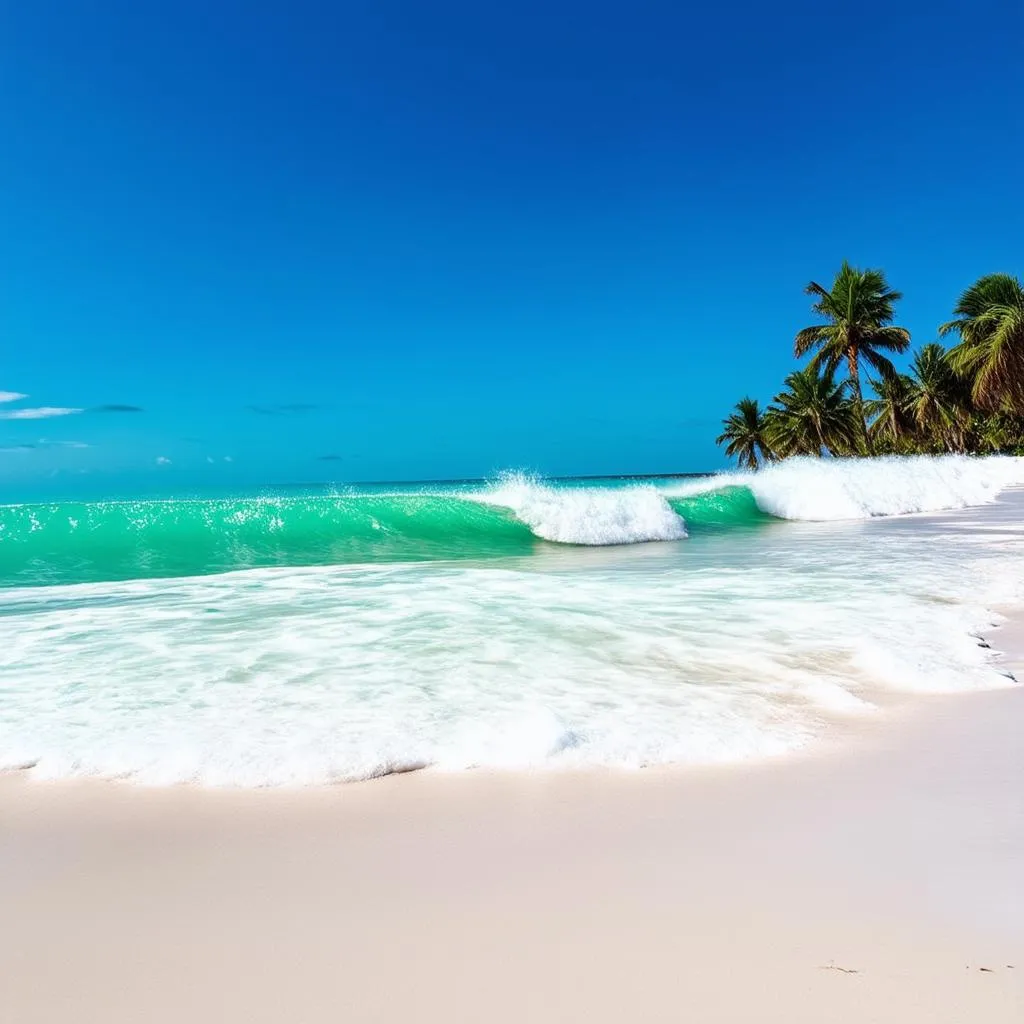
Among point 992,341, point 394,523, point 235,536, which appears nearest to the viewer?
point 235,536

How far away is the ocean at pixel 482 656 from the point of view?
111 inches

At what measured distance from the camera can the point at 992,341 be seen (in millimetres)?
31344

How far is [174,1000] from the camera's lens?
147cm

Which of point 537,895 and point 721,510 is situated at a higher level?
point 721,510

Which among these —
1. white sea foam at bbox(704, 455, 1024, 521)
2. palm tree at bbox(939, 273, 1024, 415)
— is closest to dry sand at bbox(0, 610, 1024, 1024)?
white sea foam at bbox(704, 455, 1024, 521)

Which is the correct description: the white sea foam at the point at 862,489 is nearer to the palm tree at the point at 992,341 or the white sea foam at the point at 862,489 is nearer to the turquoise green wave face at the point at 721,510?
the turquoise green wave face at the point at 721,510

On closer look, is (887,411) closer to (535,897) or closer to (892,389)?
(892,389)

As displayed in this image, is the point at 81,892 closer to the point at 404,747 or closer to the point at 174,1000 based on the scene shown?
the point at 174,1000

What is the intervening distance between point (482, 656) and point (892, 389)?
4024cm

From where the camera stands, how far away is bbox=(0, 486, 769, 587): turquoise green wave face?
11.6 m

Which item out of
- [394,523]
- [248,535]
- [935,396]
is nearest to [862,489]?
[394,523]

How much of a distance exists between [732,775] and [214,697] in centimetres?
243

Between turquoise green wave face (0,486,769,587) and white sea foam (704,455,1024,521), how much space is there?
5.68 ft

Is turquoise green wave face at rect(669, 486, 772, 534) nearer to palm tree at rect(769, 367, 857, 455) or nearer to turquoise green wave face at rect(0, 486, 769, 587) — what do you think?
turquoise green wave face at rect(0, 486, 769, 587)
